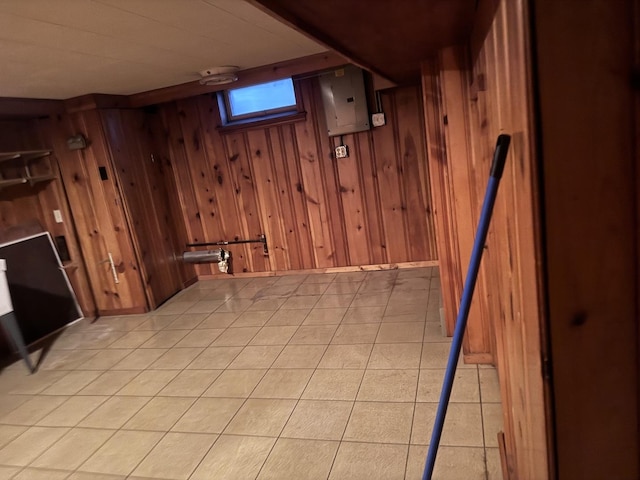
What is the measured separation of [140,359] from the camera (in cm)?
332

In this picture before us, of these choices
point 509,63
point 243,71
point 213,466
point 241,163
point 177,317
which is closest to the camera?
point 509,63

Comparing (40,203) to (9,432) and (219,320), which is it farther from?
(9,432)

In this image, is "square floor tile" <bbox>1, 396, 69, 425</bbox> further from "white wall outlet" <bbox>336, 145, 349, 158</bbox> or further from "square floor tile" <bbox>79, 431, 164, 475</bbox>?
"white wall outlet" <bbox>336, 145, 349, 158</bbox>

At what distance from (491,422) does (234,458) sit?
1199mm

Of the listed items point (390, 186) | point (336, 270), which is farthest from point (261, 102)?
point (336, 270)

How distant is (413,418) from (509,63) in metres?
1.78

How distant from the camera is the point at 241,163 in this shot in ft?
15.4

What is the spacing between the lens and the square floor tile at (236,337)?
332 centimetres

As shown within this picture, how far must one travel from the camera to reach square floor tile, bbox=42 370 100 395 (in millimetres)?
3010

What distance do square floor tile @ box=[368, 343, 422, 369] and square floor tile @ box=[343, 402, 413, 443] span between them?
0.38 metres

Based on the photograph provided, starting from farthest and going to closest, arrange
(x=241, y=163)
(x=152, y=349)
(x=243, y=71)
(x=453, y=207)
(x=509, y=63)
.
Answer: (x=241, y=163) → (x=243, y=71) → (x=152, y=349) → (x=453, y=207) → (x=509, y=63)

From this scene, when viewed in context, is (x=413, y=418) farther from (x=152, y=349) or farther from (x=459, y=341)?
(x=152, y=349)

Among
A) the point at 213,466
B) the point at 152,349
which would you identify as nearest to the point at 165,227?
the point at 152,349

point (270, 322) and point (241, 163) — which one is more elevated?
point (241, 163)
